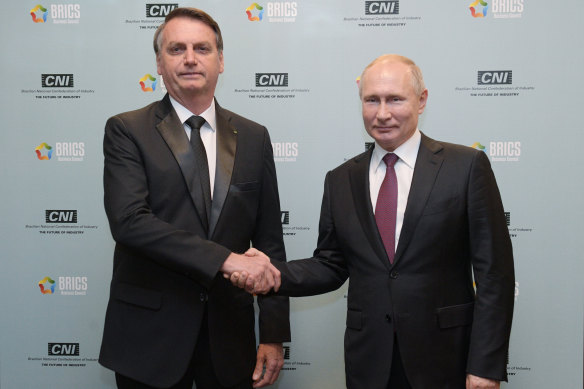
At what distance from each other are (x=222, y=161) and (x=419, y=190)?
0.79 meters

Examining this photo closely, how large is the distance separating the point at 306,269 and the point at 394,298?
0.50 metres

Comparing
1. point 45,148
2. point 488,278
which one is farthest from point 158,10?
point 488,278

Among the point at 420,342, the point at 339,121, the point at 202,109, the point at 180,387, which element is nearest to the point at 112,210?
the point at 202,109

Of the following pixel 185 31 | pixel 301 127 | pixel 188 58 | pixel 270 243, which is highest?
pixel 185 31

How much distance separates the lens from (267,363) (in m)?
2.44

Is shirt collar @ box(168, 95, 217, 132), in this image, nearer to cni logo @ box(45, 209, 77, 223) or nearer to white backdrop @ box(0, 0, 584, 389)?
white backdrop @ box(0, 0, 584, 389)

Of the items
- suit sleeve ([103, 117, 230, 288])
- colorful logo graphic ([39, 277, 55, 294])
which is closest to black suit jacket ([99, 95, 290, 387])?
suit sleeve ([103, 117, 230, 288])

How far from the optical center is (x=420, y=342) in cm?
201

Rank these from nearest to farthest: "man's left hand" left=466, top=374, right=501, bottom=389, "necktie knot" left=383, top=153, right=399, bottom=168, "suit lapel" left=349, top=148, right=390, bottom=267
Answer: "man's left hand" left=466, top=374, right=501, bottom=389, "suit lapel" left=349, top=148, right=390, bottom=267, "necktie knot" left=383, top=153, right=399, bottom=168

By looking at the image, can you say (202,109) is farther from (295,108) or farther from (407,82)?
(295,108)

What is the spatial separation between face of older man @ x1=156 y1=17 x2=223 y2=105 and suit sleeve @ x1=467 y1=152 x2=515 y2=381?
3.68ft

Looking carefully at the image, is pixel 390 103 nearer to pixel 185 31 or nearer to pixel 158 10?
pixel 185 31

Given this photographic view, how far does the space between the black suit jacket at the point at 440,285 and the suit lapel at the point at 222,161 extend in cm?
58

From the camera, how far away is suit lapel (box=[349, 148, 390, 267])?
2084mm
